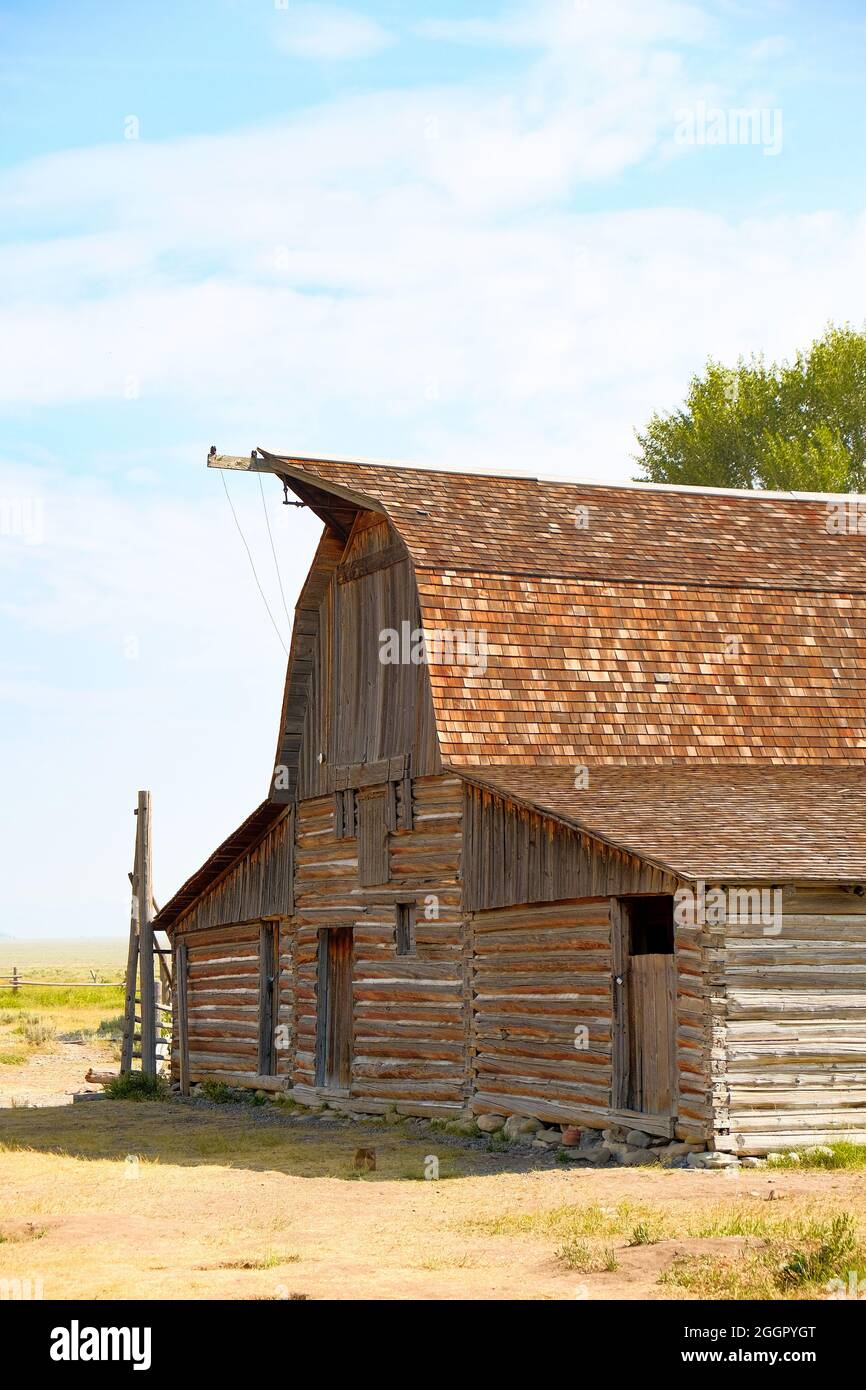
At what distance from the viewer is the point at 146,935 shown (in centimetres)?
3127

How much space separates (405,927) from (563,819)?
5.59 metres

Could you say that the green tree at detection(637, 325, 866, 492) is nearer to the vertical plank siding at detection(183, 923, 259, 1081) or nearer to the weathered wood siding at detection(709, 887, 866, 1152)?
the vertical plank siding at detection(183, 923, 259, 1081)

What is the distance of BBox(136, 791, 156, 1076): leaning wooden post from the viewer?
31.0 m

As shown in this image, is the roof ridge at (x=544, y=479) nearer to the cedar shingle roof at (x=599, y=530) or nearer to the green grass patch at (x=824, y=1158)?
the cedar shingle roof at (x=599, y=530)

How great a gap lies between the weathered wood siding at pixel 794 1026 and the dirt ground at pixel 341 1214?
1011 millimetres

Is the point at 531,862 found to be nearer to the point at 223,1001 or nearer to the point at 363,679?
the point at 363,679

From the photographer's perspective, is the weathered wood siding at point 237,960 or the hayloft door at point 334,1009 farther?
the weathered wood siding at point 237,960

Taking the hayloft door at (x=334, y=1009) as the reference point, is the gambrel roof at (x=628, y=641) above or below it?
above

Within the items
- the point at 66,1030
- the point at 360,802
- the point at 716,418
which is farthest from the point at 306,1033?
the point at 716,418

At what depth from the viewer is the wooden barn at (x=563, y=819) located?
56.4 feet

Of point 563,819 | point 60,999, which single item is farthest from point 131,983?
point 60,999

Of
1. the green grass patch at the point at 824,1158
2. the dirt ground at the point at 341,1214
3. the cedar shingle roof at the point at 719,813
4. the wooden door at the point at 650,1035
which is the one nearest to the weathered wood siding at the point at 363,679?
the cedar shingle roof at the point at 719,813

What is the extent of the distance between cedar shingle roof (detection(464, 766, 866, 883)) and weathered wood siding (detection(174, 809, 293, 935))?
6.41 m

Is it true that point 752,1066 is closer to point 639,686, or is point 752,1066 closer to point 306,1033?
point 639,686
